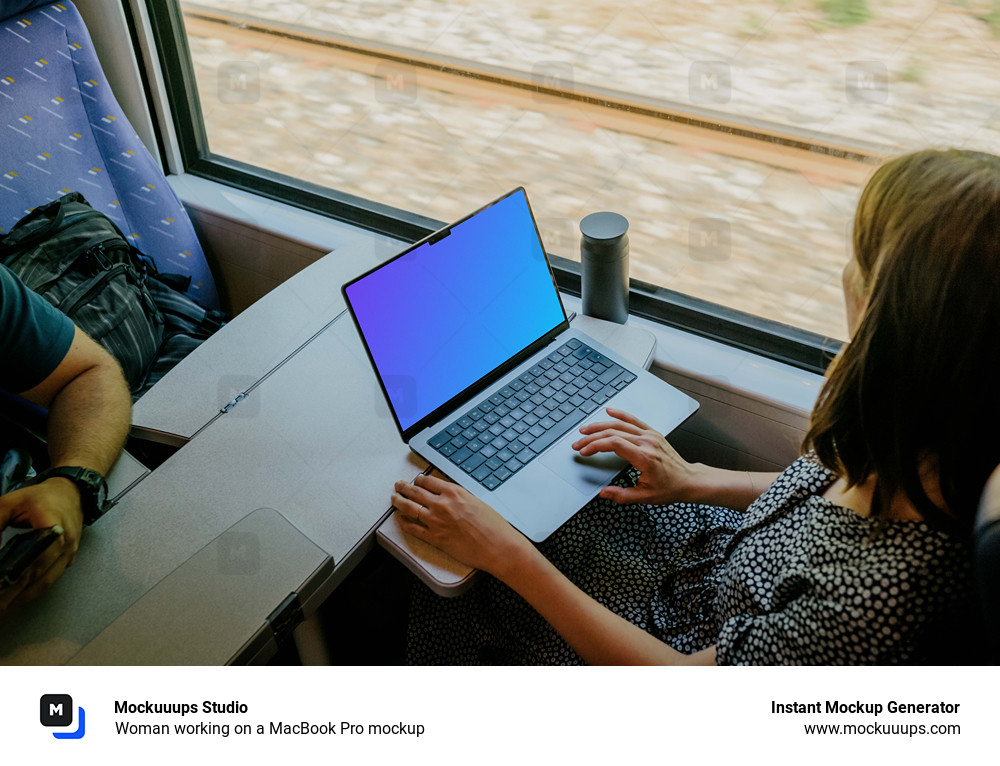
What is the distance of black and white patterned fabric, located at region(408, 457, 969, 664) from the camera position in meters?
0.75

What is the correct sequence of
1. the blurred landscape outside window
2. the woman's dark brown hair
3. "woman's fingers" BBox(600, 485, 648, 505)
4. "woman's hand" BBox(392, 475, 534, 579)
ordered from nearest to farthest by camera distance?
the woman's dark brown hair
"woman's hand" BBox(392, 475, 534, 579)
"woman's fingers" BBox(600, 485, 648, 505)
the blurred landscape outside window

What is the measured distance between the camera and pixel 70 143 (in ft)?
5.21

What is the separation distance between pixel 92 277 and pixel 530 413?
0.92 metres

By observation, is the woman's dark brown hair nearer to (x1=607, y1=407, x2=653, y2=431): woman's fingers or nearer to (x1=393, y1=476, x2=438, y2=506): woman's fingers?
(x1=607, y1=407, x2=653, y2=431): woman's fingers

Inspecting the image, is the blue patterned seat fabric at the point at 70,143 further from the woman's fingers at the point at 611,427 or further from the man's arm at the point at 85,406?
the woman's fingers at the point at 611,427

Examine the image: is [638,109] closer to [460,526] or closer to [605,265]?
[605,265]

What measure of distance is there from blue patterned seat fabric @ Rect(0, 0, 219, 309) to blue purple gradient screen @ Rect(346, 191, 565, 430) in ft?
3.03

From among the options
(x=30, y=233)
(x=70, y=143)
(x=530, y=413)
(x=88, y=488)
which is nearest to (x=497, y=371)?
(x=530, y=413)

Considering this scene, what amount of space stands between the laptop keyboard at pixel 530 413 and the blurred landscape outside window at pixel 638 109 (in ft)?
1.36

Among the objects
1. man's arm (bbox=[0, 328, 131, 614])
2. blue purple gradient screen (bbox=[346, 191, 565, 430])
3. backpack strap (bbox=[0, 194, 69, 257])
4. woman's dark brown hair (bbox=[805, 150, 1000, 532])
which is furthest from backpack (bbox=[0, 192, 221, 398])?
woman's dark brown hair (bbox=[805, 150, 1000, 532])

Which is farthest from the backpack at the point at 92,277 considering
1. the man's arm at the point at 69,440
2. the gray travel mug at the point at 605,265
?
the gray travel mug at the point at 605,265

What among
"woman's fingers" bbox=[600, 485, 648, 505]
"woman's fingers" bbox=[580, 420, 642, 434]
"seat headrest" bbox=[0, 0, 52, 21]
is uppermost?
"seat headrest" bbox=[0, 0, 52, 21]
